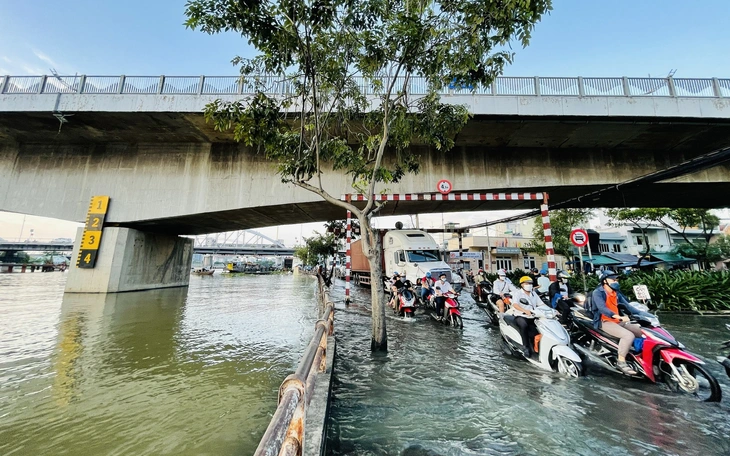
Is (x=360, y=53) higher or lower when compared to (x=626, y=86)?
lower

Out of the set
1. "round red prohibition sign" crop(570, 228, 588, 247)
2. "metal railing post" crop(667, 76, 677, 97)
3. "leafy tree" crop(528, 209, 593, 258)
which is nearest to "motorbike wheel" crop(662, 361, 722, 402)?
"round red prohibition sign" crop(570, 228, 588, 247)

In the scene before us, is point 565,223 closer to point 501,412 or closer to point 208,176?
point 208,176

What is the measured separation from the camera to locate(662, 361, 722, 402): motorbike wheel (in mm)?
3309

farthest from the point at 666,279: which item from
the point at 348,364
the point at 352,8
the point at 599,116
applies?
the point at 352,8

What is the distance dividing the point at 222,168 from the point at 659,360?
12.9 m

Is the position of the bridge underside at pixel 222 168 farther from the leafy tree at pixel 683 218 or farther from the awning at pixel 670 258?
the awning at pixel 670 258

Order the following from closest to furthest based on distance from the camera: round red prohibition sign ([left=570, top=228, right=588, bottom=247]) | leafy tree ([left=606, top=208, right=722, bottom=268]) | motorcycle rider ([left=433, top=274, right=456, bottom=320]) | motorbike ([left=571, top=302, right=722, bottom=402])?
motorbike ([left=571, top=302, right=722, bottom=402]) → motorcycle rider ([left=433, top=274, right=456, bottom=320]) → round red prohibition sign ([left=570, top=228, right=588, bottom=247]) → leafy tree ([left=606, top=208, right=722, bottom=268])

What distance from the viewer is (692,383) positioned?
3.43 metres

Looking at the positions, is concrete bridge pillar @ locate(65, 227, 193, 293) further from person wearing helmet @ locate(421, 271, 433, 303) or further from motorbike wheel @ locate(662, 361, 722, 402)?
motorbike wheel @ locate(662, 361, 722, 402)

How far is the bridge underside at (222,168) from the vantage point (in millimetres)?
11086

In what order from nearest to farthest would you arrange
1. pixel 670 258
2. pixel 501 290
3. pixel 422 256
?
pixel 501 290
pixel 422 256
pixel 670 258

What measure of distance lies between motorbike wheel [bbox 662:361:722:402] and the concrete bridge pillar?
16.3 meters

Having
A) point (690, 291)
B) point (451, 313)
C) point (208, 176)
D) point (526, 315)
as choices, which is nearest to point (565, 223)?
point (690, 291)

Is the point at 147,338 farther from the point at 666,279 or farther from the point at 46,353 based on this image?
the point at 666,279
